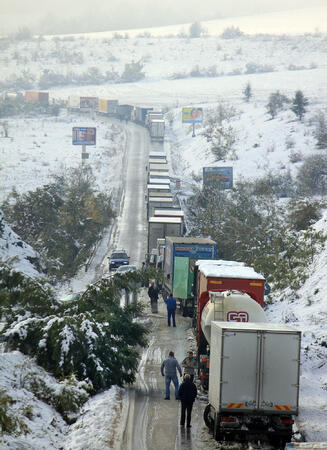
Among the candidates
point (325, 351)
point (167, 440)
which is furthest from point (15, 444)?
point (325, 351)

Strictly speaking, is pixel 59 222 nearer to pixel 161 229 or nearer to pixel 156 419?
pixel 161 229

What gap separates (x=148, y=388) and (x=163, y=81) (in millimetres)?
185783

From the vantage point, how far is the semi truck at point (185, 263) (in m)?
28.0

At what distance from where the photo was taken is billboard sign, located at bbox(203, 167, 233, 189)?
6381 cm

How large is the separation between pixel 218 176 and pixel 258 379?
52.5 metres

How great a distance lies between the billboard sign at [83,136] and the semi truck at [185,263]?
2509 inches

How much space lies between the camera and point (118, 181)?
267 ft

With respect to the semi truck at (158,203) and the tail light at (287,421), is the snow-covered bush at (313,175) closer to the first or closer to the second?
the semi truck at (158,203)

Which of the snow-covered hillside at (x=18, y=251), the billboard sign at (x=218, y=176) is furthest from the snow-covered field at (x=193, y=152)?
the billboard sign at (x=218, y=176)

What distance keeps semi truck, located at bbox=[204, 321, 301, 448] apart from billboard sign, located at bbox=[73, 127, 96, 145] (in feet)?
265

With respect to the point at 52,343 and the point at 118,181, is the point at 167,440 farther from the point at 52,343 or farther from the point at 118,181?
the point at 118,181

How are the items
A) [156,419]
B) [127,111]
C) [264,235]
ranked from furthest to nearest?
[127,111]
[264,235]
[156,419]

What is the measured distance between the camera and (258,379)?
42.7 ft

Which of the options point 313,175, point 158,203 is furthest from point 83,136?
point 158,203
